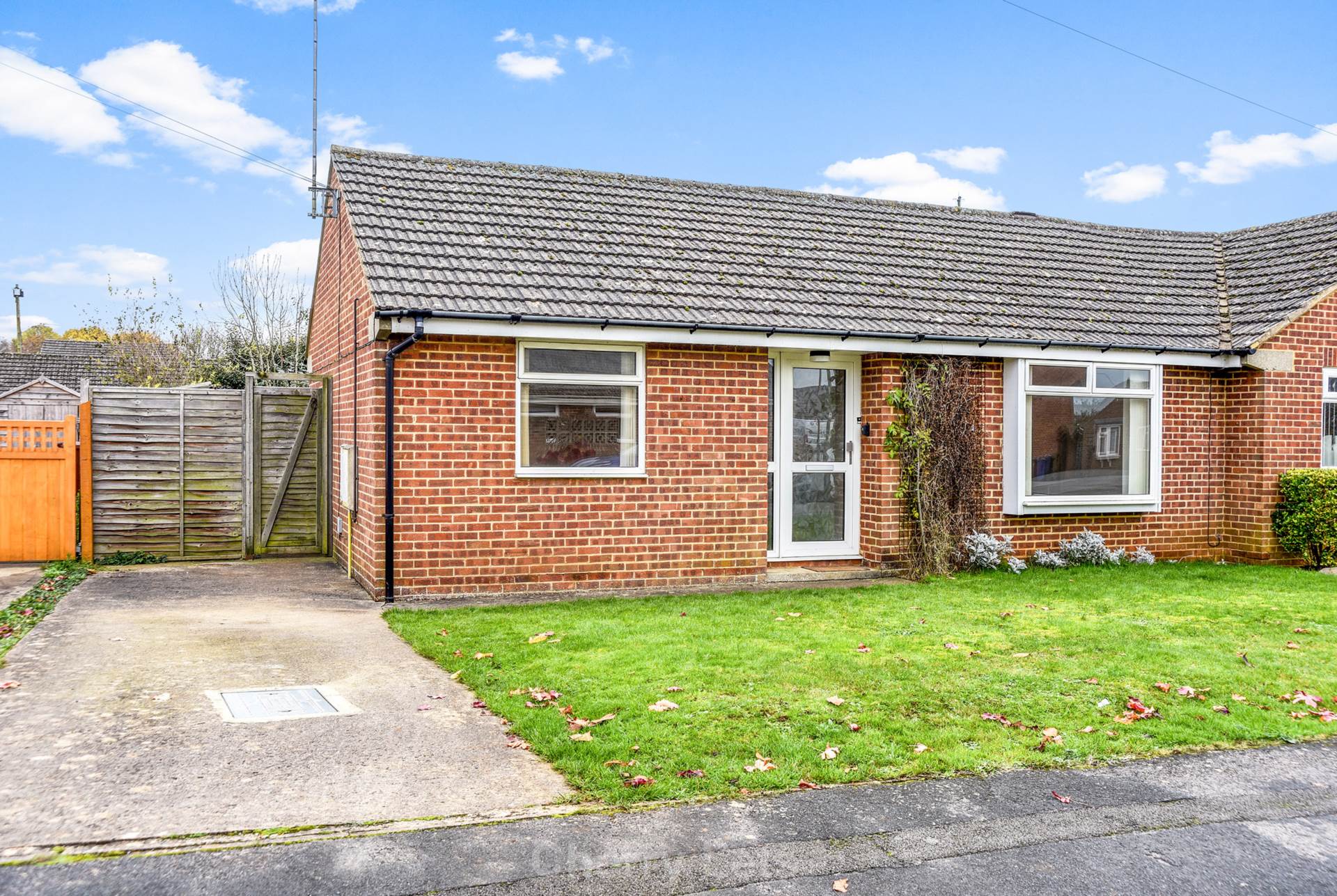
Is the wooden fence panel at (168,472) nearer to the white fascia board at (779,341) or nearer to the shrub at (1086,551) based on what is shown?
the white fascia board at (779,341)

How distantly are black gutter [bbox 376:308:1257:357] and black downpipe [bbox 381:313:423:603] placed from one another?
1.30 feet

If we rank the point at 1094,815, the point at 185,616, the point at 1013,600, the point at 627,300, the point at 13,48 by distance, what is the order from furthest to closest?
the point at 13,48 → the point at 627,300 → the point at 1013,600 → the point at 185,616 → the point at 1094,815

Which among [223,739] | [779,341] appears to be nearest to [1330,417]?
[779,341]

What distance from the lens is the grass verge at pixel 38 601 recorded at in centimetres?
754

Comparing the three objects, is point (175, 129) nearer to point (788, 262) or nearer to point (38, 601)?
point (38, 601)

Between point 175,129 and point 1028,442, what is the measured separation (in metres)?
16.1

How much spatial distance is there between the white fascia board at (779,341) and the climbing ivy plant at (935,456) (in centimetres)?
35

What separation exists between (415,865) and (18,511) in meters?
10.1

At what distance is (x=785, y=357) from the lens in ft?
37.7

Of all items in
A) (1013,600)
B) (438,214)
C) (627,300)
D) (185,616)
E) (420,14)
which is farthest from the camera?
(420,14)

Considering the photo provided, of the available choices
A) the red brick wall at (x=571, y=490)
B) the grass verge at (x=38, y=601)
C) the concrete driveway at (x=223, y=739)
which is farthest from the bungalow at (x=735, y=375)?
the grass verge at (x=38, y=601)

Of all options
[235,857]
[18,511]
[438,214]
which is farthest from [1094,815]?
[18,511]

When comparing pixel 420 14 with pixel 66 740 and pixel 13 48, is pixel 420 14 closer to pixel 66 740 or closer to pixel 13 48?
pixel 13 48

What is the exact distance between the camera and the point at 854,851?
3.88 metres
